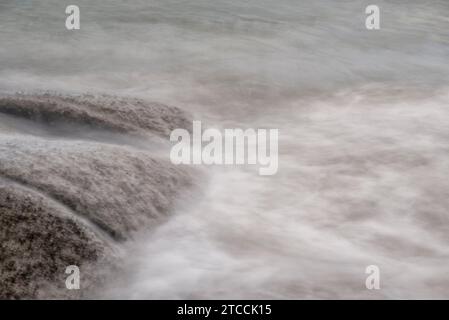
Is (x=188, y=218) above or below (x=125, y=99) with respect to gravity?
below

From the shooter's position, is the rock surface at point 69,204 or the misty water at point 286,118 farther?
the misty water at point 286,118

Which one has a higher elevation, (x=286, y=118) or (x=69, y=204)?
(x=286, y=118)

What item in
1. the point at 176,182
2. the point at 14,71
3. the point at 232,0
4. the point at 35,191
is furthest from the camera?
the point at 232,0

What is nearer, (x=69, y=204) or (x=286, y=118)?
(x=69, y=204)

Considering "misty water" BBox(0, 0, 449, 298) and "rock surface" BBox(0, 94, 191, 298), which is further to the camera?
"misty water" BBox(0, 0, 449, 298)

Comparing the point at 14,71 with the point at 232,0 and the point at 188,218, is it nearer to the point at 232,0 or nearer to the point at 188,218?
the point at 188,218

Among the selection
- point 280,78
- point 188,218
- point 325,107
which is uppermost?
point 280,78
